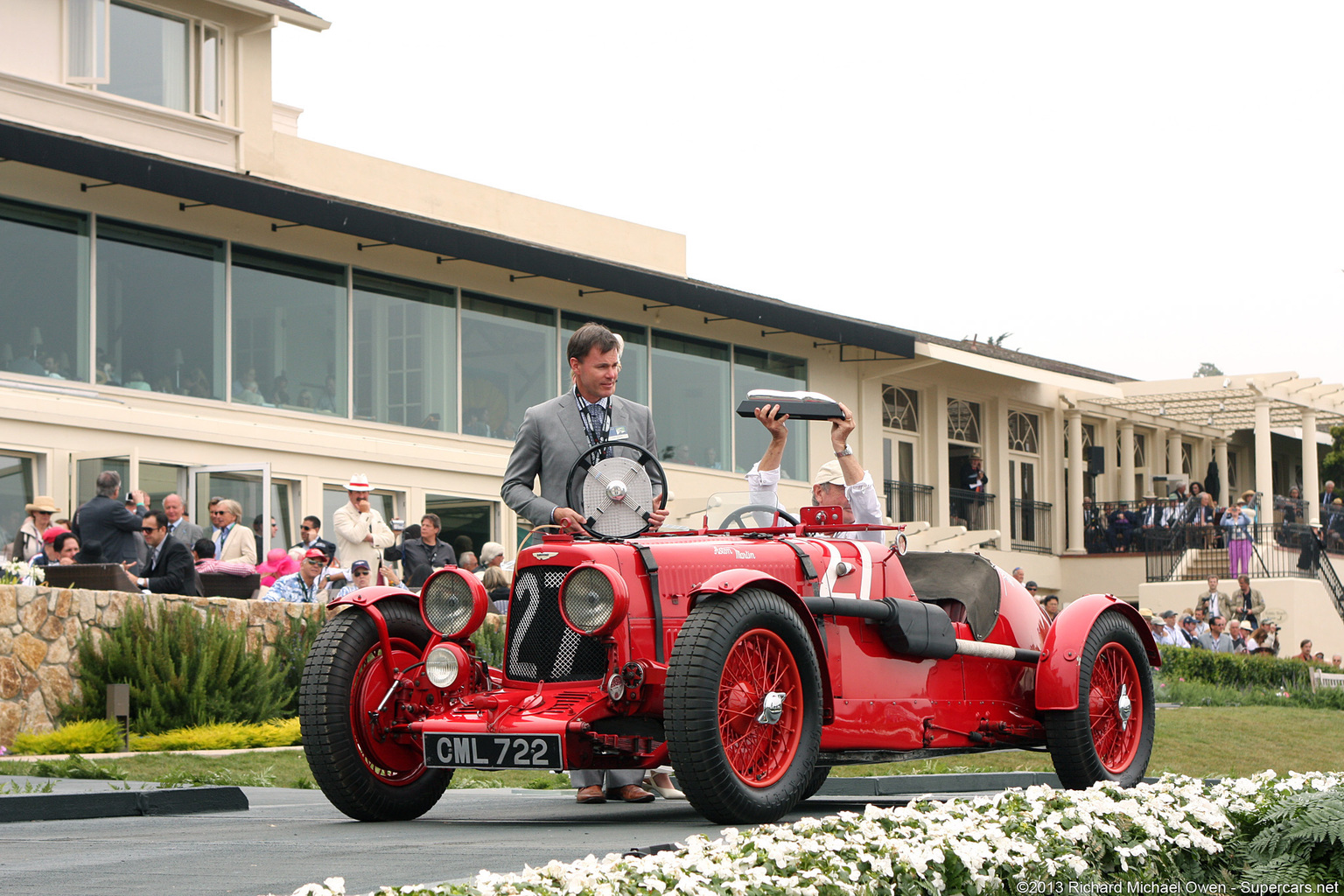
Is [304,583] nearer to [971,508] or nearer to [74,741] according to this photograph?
[74,741]

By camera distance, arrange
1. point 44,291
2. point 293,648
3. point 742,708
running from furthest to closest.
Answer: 1. point 44,291
2. point 293,648
3. point 742,708

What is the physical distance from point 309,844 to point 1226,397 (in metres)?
35.6

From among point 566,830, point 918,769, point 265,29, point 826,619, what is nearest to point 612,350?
point 826,619

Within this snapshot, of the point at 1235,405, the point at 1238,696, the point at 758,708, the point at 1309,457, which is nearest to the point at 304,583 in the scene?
the point at 758,708

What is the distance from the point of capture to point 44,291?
19.2 metres

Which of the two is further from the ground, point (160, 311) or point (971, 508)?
point (160, 311)

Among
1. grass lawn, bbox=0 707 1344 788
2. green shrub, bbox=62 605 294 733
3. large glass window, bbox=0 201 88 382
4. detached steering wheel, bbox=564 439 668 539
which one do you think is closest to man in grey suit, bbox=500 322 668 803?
detached steering wheel, bbox=564 439 668 539

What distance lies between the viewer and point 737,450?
29.1 metres

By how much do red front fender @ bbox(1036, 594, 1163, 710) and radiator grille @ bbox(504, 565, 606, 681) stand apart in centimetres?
226

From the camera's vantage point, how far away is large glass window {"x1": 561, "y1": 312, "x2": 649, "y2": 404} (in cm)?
2653

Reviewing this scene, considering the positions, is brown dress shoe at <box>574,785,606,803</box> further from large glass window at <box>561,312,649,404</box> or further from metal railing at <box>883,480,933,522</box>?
metal railing at <box>883,480,933,522</box>

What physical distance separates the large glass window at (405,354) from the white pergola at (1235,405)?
713 inches

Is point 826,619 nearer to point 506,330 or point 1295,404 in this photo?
point 506,330

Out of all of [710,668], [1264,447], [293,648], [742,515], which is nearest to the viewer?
[710,668]
